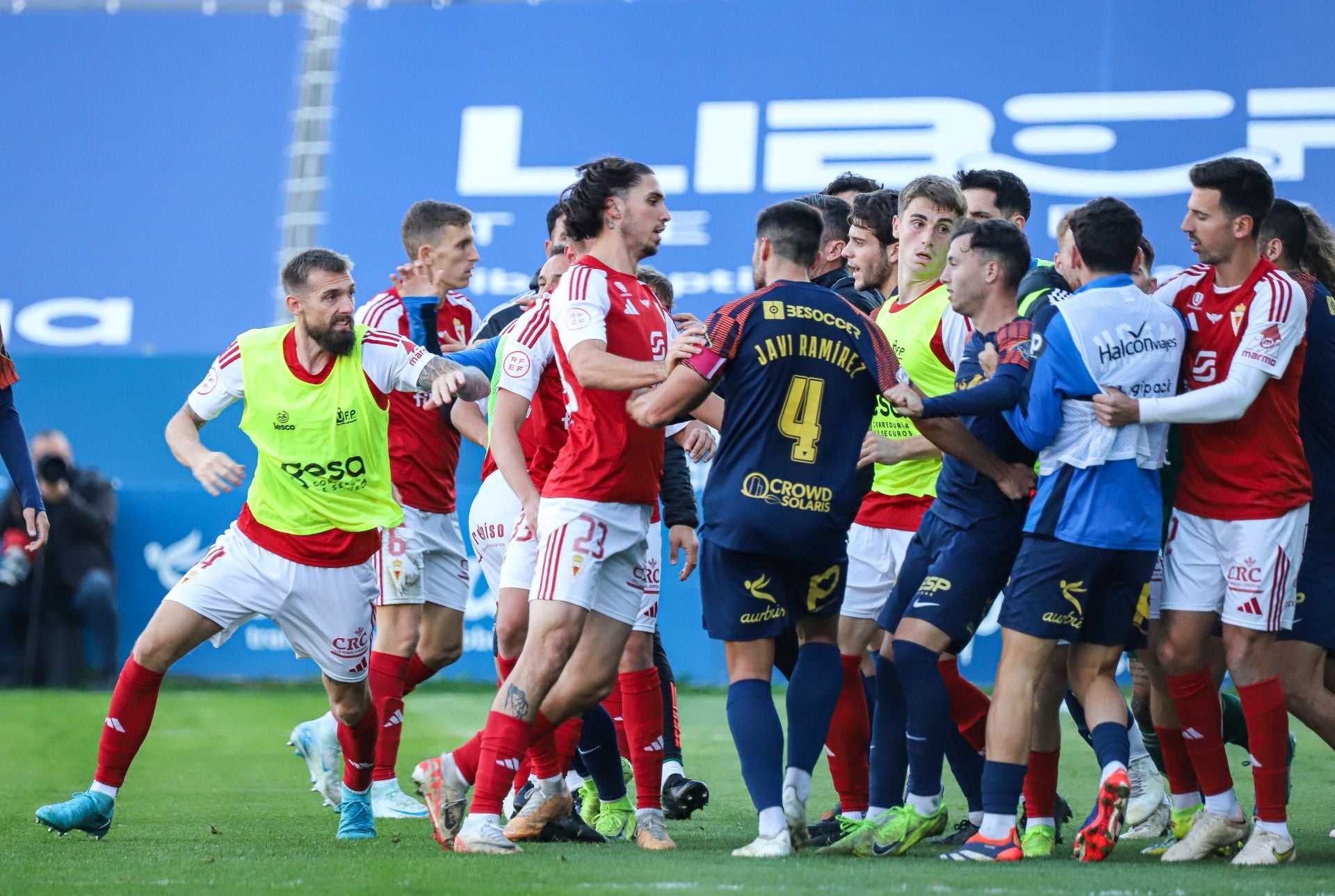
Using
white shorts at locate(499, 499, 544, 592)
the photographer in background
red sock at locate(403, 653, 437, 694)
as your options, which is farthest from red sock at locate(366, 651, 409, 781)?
the photographer in background

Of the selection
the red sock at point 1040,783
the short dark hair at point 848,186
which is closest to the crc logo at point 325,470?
the red sock at point 1040,783

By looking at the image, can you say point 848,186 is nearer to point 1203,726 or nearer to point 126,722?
point 1203,726

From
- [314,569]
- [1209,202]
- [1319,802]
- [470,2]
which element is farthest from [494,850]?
[470,2]

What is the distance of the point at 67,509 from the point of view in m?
13.3

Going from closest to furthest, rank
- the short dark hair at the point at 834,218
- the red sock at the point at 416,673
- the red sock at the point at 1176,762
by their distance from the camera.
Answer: the red sock at the point at 1176,762
the short dark hair at the point at 834,218
the red sock at the point at 416,673

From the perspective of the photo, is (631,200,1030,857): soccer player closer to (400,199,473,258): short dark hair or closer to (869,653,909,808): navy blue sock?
(869,653,909,808): navy blue sock

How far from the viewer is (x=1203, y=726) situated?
5750 millimetres

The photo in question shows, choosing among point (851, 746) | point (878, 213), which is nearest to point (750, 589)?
point (851, 746)

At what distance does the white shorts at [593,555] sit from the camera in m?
5.50

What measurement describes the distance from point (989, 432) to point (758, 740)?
53.3 inches

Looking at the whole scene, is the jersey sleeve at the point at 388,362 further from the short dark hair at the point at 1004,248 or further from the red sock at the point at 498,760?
the short dark hair at the point at 1004,248

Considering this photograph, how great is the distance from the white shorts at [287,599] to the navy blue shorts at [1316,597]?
11.3ft

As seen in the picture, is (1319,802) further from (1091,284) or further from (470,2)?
(470,2)

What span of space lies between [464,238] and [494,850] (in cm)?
342
